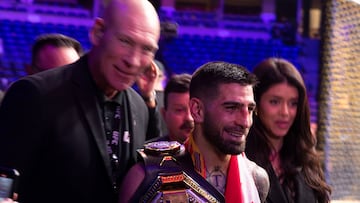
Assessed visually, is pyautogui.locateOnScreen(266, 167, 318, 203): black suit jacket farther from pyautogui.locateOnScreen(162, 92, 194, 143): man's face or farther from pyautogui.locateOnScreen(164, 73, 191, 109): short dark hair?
pyautogui.locateOnScreen(164, 73, 191, 109): short dark hair

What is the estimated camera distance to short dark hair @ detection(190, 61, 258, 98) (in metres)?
1.78

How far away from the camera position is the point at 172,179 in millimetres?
1535

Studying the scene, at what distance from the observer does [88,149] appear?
1.43 metres

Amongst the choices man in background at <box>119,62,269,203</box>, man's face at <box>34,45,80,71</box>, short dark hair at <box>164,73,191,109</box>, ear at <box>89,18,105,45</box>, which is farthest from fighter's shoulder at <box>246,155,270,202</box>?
man's face at <box>34,45,80,71</box>

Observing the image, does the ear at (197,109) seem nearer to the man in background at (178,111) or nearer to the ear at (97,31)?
the ear at (97,31)

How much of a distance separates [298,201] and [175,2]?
480 inches

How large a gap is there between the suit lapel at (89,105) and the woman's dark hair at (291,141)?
3.09 ft

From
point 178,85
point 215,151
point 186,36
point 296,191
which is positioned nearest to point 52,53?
point 178,85

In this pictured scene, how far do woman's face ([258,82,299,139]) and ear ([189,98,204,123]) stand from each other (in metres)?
0.56

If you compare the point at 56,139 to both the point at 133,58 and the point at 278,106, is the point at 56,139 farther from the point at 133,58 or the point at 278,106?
the point at 278,106

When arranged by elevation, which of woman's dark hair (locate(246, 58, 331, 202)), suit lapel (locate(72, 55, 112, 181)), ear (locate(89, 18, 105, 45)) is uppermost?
ear (locate(89, 18, 105, 45))

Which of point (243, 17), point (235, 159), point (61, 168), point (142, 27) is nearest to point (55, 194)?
point (61, 168)

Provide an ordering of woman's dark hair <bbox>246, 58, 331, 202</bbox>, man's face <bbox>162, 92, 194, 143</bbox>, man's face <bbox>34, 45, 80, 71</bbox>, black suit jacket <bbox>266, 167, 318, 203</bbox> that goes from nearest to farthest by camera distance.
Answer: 1. black suit jacket <bbox>266, 167, 318, 203</bbox>
2. woman's dark hair <bbox>246, 58, 331, 202</bbox>
3. man's face <bbox>34, 45, 80, 71</bbox>
4. man's face <bbox>162, 92, 194, 143</bbox>

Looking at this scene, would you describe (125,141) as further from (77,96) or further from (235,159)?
(235,159)
